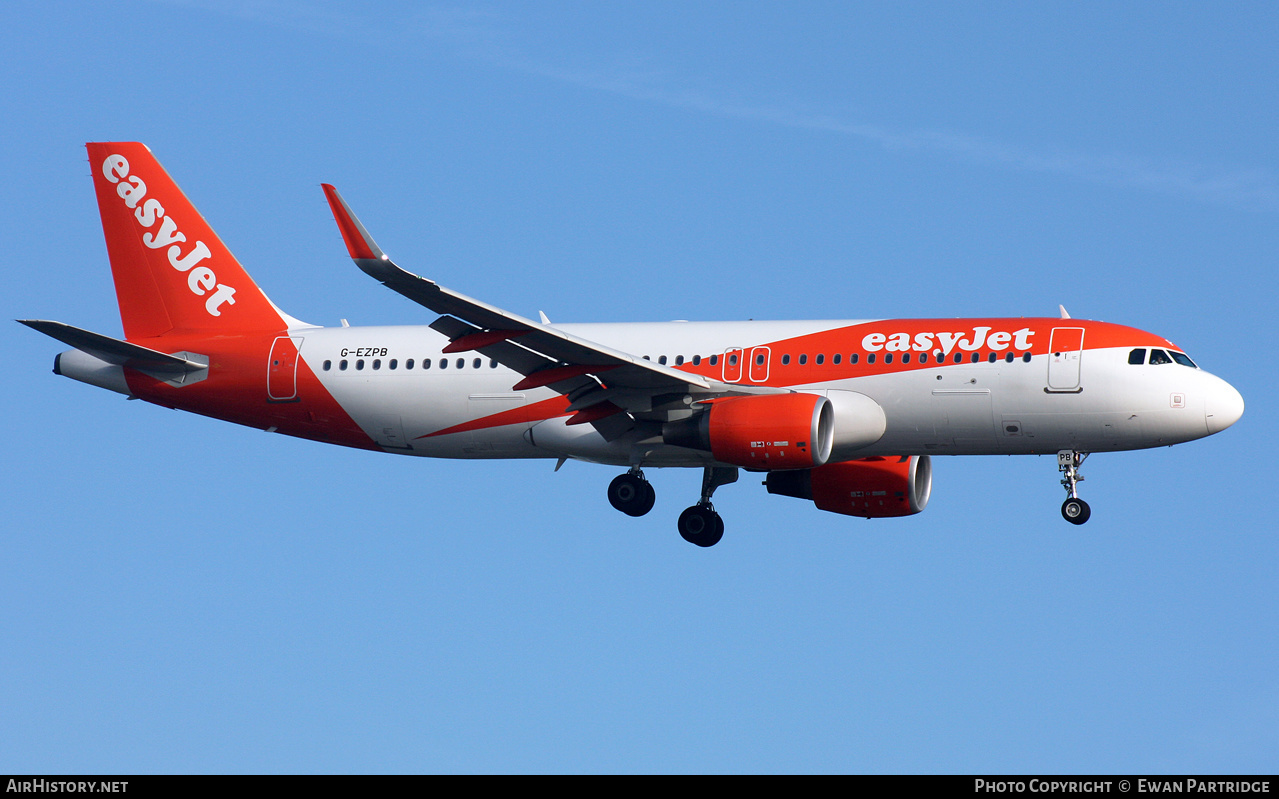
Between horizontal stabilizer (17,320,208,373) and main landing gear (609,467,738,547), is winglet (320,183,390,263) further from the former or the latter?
main landing gear (609,467,738,547)

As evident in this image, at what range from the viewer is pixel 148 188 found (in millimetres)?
43031

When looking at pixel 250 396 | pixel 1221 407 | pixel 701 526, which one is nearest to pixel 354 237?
pixel 250 396

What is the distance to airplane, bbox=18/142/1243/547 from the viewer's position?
34.0 metres

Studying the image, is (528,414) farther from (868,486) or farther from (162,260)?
(162,260)

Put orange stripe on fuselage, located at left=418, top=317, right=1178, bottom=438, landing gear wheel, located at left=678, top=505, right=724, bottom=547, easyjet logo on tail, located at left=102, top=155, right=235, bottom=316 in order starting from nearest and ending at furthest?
orange stripe on fuselage, located at left=418, top=317, right=1178, bottom=438 → landing gear wheel, located at left=678, top=505, right=724, bottom=547 → easyjet logo on tail, located at left=102, top=155, right=235, bottom=316

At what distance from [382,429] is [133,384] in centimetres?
694

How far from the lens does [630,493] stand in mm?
38188

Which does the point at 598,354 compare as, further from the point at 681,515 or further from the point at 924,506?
the point at 924,506

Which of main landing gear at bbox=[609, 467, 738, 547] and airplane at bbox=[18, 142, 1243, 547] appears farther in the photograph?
main landing gear at bbox=[609, 467, 738, 547]

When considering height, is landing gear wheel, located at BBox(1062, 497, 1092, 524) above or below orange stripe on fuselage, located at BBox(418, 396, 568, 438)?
below

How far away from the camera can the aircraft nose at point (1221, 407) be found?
3391 centimetres

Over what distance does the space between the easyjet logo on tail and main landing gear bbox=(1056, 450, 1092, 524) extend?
22.7 metres


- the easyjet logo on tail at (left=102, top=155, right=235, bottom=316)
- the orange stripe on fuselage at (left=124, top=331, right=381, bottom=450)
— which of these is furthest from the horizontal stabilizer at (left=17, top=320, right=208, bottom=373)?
the easyjet logo on tail at (left=102, top=155, right=235, bottom=316)
